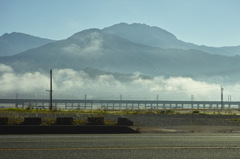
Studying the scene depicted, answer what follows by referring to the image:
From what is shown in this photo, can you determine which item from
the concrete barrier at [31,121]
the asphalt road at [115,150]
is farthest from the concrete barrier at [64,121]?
the asphalt road at [115,150]

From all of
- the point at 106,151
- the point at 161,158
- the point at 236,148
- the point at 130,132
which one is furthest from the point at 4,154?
the point at 130,132

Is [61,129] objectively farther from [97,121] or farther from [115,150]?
[115,150]

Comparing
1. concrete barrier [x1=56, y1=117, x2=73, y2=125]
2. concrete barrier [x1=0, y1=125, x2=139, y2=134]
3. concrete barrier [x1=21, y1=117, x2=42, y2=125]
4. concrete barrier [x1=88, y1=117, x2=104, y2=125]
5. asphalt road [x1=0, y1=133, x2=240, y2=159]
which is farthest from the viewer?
concrete barrier [x1=88, y1=117, x2=104, y2=125]

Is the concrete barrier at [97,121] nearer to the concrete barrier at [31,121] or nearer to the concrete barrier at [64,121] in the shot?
the concrete barrier at [64,121]

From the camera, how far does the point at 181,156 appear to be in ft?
31.3

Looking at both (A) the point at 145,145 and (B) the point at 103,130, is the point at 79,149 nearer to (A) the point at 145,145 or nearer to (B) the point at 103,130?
(A) the point at 145,145

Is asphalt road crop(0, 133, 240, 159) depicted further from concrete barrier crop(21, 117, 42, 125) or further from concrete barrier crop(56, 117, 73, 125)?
concrete barrier crop(56, 117, 73, 125)

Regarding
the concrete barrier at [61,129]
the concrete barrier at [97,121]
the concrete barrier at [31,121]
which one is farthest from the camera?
the concrete barrier at [97,121]

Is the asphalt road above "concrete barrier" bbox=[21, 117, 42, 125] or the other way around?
the other way around

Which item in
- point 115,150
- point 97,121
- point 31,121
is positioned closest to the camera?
point 115,150

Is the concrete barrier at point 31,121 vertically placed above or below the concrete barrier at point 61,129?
above

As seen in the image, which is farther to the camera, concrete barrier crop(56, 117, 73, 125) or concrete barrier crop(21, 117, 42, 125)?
concrete barrier crop(56, 117, 73, 125)

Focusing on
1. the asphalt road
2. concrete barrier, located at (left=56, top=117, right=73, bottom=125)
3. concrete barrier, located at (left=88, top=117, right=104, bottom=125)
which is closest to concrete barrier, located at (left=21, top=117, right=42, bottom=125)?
concrete barrier, located at (left=56, top=117, right=73, bottom=125)

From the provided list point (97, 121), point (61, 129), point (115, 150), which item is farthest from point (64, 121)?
point (115, 150)
